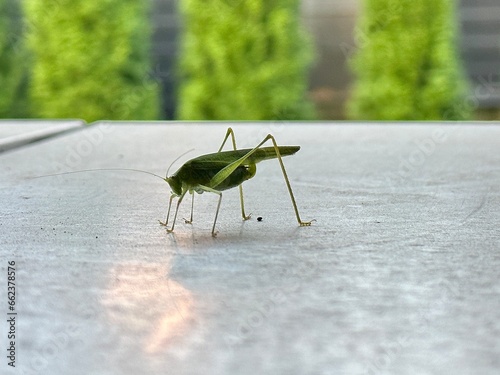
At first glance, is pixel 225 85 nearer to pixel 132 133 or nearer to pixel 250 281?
pixel 132 133

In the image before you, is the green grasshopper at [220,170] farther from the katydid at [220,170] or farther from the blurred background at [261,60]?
the blurred background at [261,60]

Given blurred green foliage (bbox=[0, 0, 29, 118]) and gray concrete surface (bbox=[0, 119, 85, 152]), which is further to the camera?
blurred green foliage (bbox=[0, 0, 29, 118])

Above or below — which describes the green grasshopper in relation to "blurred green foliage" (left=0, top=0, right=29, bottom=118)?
above

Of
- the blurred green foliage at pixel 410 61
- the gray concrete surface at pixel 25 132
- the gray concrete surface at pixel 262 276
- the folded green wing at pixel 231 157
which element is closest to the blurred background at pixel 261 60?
the blurred green foliage at pixel 410 61

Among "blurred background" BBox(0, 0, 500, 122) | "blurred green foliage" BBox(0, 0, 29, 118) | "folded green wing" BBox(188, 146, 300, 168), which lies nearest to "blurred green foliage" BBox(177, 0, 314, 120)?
"blurred background" BBox(0, 0, 500, 122)

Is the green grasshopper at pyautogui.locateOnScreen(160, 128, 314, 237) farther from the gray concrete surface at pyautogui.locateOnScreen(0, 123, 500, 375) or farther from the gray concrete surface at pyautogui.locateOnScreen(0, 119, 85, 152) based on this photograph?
the gray concrete surface at pyautogui.locateOnScreen(0, 119, 85, 152)

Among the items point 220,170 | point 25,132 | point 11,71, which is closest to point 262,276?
point 220,170

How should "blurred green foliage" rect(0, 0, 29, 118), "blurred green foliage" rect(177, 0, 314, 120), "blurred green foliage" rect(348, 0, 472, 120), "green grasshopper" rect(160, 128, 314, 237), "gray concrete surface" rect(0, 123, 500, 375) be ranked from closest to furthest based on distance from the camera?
"gray concrete surface" rect(0, 123, 500, 375) → "green grasshopper" rect(160, 128, 314, 237) → "blurred green foliage" rect(348, 0, 472, 120) → "blurred green foliage" rect(177, 0, 314, 120) → "blurred green foliage" rect(0, 0, 29, 118)

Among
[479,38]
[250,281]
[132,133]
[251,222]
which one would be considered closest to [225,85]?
[479,38]
